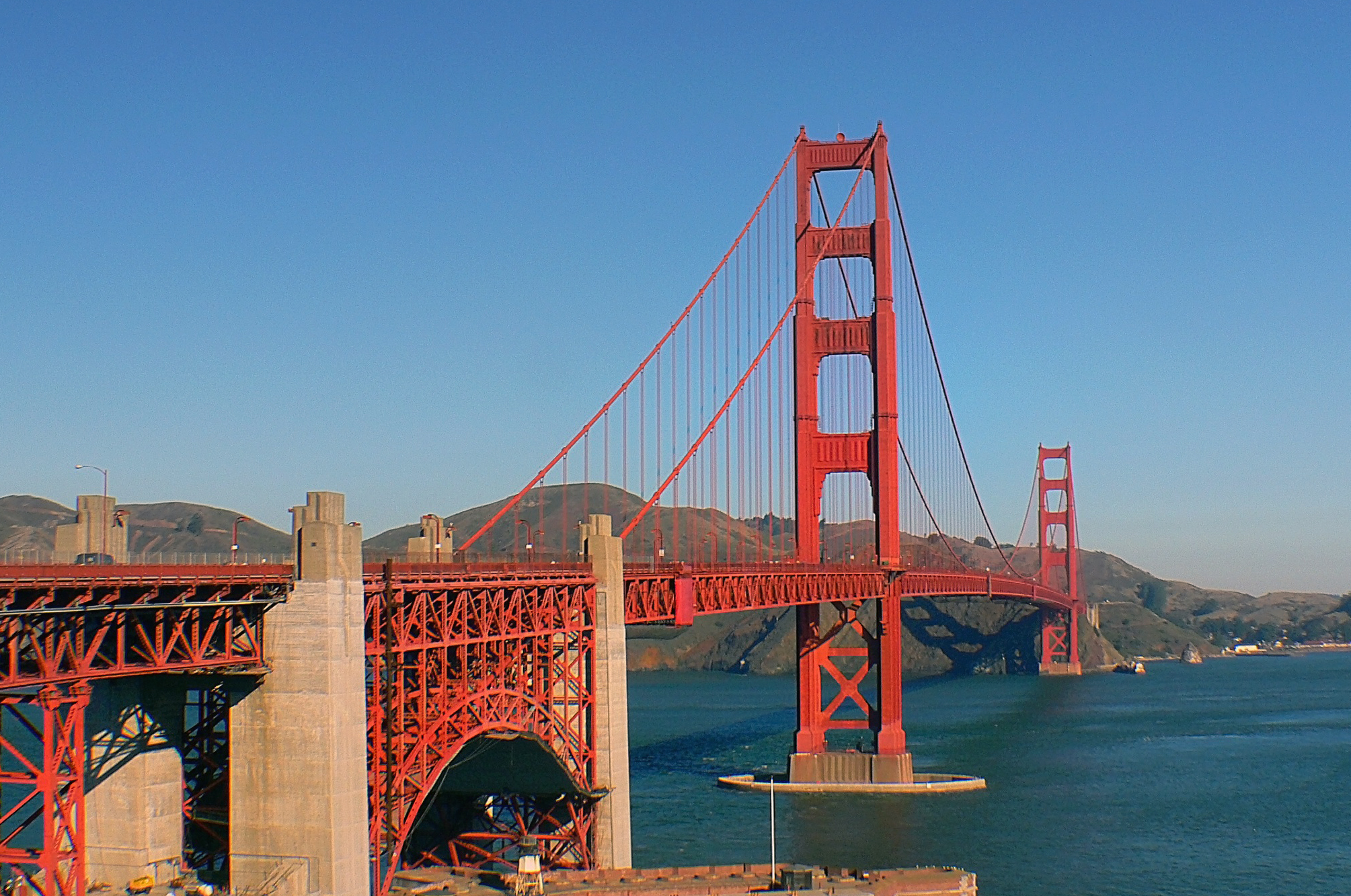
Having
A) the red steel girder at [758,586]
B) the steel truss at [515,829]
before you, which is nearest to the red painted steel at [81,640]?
the steel truss at [515,829]

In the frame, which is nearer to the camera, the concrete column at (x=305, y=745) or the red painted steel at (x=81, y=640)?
the red painted steel at (x=81, y=640)

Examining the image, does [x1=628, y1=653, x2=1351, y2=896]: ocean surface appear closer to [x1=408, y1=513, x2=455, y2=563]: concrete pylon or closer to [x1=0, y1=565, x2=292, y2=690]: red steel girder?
[x1=408, y1=513, x2=455, y2=563]: concrete pylon

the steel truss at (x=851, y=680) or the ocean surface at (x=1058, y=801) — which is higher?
the steel truss at (x=851, y=680)

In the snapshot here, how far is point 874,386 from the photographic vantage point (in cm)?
7862

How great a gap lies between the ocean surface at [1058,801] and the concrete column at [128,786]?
22732mm

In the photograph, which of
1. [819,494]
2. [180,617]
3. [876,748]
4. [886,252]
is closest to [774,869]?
[180,617]

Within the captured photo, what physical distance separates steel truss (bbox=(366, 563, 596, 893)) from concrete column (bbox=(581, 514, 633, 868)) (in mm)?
352

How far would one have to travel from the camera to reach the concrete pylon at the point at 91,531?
33969 millimetres

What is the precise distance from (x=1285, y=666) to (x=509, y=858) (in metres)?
171

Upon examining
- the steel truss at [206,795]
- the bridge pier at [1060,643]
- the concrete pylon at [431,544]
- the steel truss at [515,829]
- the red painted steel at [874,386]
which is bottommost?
the bridge pier at [1060,643]

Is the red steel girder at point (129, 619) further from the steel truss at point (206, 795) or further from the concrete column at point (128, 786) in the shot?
the steel truss at point (206, 795)

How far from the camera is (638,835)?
58.3m

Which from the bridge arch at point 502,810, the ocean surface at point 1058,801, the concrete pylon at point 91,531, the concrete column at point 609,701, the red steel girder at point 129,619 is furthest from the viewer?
the ocean surface at point 1058,801

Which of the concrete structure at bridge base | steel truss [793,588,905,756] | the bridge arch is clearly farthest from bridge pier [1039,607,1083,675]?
the bridge arch
